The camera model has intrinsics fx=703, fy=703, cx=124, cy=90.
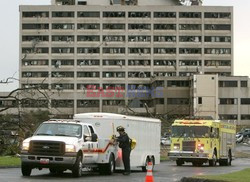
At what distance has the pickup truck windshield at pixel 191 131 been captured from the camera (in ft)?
139

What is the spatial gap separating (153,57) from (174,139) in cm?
10246

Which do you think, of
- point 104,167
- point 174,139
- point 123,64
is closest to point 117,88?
point 123,64

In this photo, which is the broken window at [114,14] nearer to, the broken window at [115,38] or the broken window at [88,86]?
the broken window at [115,38]

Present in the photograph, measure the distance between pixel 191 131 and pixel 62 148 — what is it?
1998 centimetres

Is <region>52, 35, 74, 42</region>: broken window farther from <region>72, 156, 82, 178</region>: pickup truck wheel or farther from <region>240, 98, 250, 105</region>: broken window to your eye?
<region>72, 156, 82, 178</region>: pickup truck wheel

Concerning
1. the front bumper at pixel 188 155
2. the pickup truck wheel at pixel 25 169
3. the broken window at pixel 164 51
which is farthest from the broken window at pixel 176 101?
the pickup truck wheel at pixel 25 169

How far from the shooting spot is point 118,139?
2658 centimetres

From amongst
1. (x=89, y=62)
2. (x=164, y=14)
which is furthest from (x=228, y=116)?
(x=89, y=62)

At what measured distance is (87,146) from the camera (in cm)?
2531

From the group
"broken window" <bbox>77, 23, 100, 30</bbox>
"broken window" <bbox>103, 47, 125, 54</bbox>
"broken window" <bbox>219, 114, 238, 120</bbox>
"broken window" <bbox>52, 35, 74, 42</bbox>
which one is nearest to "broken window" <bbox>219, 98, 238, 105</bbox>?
"broken window" <bbox>219, 114, 238, 120</bbox>

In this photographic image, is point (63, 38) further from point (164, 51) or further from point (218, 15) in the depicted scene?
point (218, 15)

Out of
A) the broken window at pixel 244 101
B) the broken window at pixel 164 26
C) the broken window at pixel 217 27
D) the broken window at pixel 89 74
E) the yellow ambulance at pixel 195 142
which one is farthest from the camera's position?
the broken window at pixel 217 27

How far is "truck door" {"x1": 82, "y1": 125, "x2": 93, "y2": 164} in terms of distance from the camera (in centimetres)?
2505

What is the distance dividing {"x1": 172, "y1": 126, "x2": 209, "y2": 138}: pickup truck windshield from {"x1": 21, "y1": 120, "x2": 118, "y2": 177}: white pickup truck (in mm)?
16628
